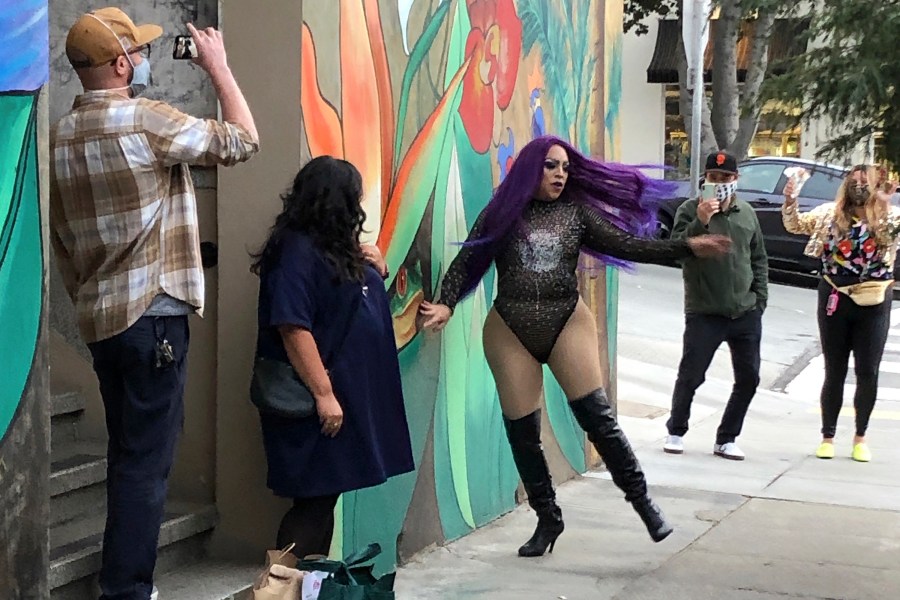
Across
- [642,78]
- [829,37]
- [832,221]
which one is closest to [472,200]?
[829,37]

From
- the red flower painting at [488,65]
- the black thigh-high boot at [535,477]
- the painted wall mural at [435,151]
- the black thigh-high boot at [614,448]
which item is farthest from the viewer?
the red flower painting at [488,65]

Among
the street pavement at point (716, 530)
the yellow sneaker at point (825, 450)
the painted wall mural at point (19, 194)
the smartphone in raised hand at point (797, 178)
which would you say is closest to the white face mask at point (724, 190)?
the smartphone in raised hand at point (797, 178)

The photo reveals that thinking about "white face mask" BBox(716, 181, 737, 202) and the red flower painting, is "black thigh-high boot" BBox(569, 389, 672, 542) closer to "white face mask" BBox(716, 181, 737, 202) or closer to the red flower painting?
the red flower painting

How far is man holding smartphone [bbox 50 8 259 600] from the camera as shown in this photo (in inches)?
149

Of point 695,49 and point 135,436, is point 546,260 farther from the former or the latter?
point 695,49

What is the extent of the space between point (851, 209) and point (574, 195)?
2.99 meters

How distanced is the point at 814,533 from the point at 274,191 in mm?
3405

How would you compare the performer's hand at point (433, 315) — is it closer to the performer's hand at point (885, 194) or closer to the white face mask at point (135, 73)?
the white face mask at point (135, 73)

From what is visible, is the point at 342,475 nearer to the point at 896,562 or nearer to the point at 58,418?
the point at 58,418

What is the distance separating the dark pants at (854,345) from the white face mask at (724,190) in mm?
899

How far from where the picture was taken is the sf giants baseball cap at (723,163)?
7895 mm

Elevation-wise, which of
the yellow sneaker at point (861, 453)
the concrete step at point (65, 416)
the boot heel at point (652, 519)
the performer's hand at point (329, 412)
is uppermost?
the performer's hand at point (329, 412)

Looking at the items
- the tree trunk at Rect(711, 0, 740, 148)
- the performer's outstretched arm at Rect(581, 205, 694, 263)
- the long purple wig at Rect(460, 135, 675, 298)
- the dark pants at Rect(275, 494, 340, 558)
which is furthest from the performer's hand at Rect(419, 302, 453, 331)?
the tree trunk at Rect(711, 0, 740, 148)

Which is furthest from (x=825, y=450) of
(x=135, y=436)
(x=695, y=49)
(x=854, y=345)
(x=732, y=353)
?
(x=135, y=436)
